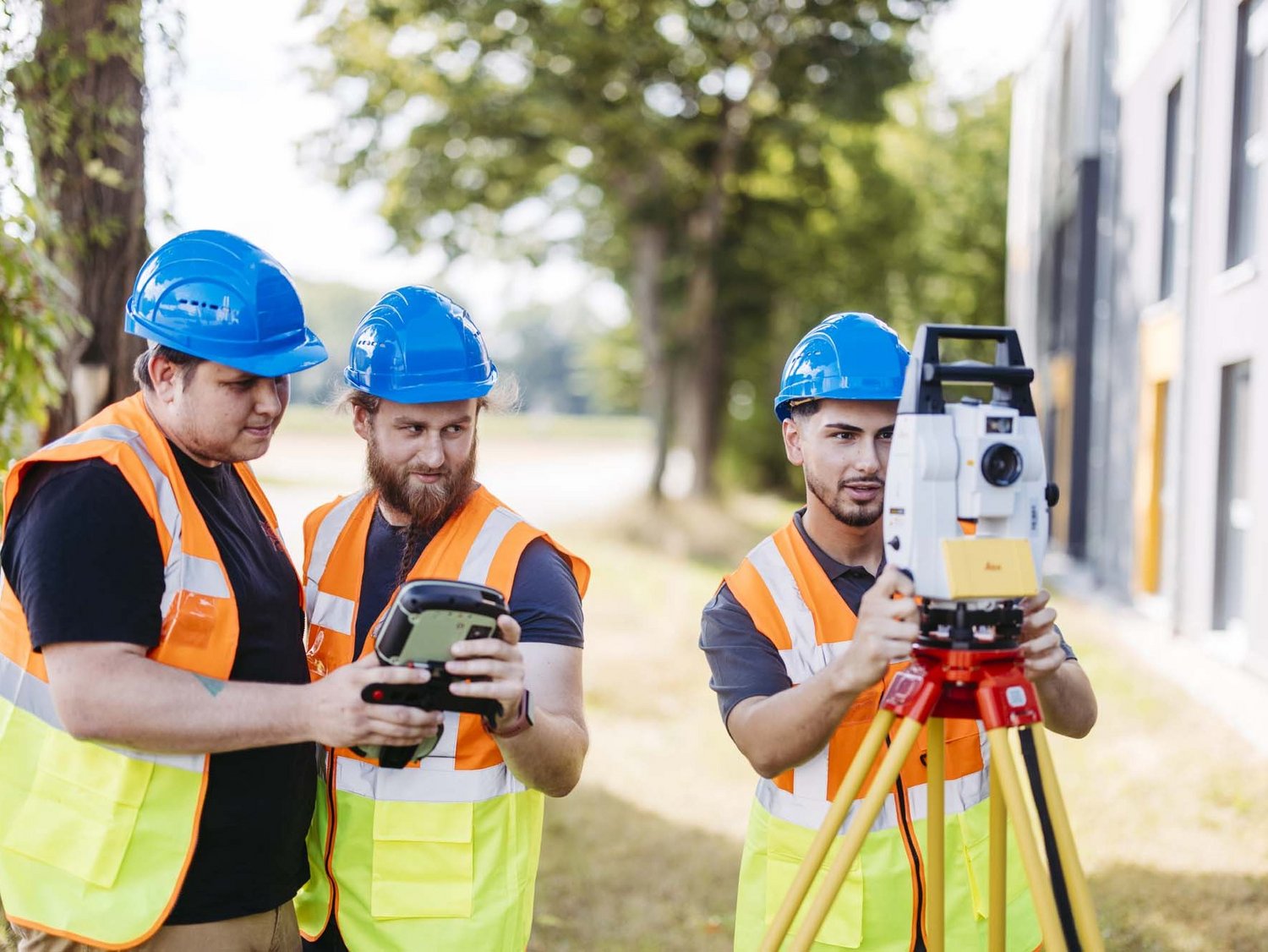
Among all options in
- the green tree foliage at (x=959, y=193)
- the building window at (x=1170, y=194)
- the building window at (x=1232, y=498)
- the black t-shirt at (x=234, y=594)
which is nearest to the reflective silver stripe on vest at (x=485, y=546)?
the black t-shirt at (x=234, y=594)

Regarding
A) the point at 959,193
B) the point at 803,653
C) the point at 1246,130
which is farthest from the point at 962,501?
the point at 959,193

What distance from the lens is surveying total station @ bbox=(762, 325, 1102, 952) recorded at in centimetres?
187

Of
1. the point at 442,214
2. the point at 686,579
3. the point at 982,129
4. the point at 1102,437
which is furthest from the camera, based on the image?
the point at 982,129

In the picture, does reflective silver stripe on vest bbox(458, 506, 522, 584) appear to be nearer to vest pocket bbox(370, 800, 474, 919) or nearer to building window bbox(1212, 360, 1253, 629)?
vest pocket bbox(370, 800, 474, 919)

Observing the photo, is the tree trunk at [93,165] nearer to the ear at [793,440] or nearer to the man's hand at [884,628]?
the ear at [793,440]

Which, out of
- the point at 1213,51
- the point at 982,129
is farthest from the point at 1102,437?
the point at 982,129

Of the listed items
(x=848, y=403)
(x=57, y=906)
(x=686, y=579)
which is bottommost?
(x=686, y=579)

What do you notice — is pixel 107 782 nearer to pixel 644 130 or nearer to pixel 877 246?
pixel 644 130

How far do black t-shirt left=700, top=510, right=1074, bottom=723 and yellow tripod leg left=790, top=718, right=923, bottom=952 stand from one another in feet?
1.15

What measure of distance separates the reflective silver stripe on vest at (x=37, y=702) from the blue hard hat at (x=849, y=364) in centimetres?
134

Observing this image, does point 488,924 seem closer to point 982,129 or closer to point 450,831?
point 450,831

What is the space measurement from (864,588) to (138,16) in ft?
10.2

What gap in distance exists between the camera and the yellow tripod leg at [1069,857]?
179 centimetres

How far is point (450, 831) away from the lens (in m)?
2.21
